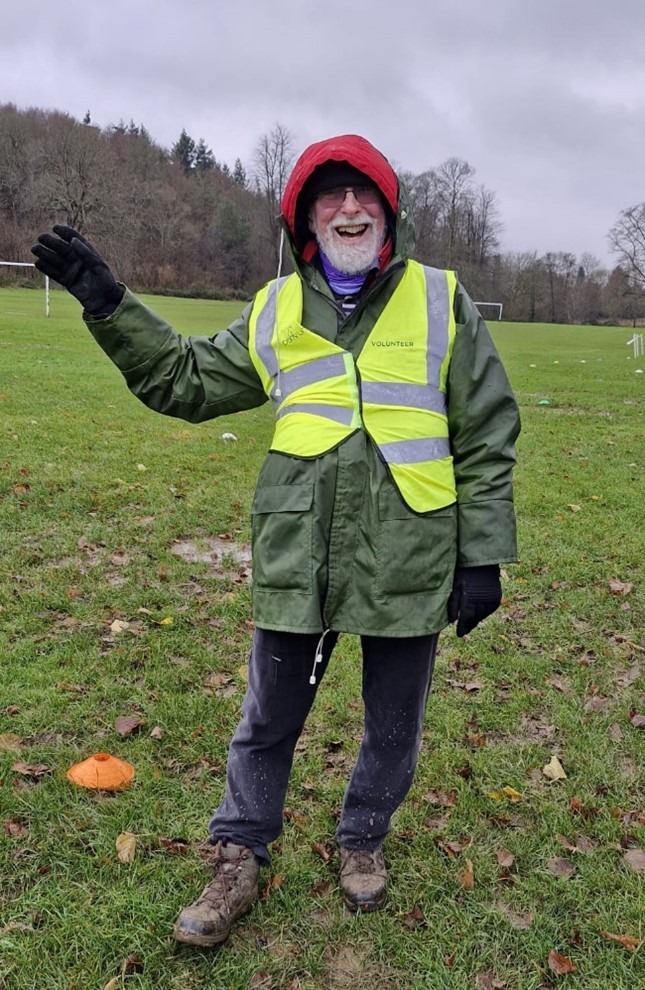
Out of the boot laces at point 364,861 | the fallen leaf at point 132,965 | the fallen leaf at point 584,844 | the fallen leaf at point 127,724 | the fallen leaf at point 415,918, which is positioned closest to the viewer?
the fallen leaf at point 132,965

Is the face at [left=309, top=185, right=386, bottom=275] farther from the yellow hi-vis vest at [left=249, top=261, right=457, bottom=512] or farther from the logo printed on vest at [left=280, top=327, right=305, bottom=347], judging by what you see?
the logo printed on vest at [left=280, top=327, right=305, bottom=347]

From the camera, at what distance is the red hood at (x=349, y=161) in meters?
2.27

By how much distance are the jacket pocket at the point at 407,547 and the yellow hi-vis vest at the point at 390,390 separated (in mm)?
41

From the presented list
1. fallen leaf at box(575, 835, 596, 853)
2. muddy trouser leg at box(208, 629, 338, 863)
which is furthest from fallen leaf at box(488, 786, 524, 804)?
muddy trouser leg at box(208, 629, 338, 863)

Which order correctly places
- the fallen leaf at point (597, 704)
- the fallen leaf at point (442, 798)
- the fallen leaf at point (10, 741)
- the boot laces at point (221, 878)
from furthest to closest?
the fallen leaf at point (597, 704) < the fallen leaf at point (10, 741) < the fallen leaf at point (442, 798) < the boot laces at point (221, 878)

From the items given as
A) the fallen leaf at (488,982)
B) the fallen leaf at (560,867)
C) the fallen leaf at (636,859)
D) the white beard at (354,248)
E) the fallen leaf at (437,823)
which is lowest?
the fallen leaf at (488,982)

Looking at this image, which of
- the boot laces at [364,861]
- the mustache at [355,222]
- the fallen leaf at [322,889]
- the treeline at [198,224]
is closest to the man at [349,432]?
the mustache at [355,222]

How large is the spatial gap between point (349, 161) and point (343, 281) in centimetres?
35

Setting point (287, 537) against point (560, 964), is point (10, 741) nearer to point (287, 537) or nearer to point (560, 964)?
point (287, 537)

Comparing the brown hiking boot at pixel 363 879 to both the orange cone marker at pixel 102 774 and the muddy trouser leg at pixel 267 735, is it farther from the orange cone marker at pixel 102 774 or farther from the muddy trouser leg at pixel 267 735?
the orange cone marker at pixel 102 774

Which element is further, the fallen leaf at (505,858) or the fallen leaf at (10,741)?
the fallen leaf at (10,741)

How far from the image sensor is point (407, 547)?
7.44 feet

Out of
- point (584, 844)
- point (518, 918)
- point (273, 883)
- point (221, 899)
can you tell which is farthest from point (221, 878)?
point (584, 844)

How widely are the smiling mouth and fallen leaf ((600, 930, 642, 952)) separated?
245 centimetres
